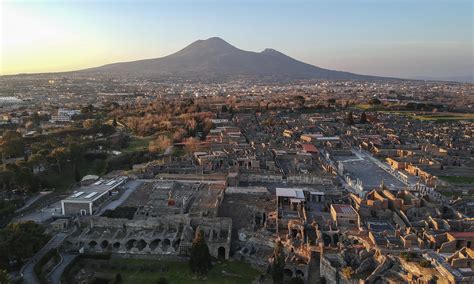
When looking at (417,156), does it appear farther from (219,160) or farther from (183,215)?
(183,215)

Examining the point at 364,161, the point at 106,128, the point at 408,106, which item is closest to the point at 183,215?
the point at 364,161

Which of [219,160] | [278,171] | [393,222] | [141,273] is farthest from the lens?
[219,160]

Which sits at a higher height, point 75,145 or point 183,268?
point 75,145

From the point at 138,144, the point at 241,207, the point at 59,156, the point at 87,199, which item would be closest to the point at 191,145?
the point at 138,144

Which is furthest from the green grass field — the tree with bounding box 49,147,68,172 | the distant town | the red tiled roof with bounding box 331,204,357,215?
the tree with bounding box 49,147,68,172

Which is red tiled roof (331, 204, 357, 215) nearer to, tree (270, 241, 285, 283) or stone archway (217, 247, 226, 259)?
tree (270, 241, 285, 283)

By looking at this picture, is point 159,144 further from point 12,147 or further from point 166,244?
point 166,244

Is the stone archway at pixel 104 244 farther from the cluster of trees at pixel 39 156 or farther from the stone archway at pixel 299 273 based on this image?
the stone archway at pixel 299 273
